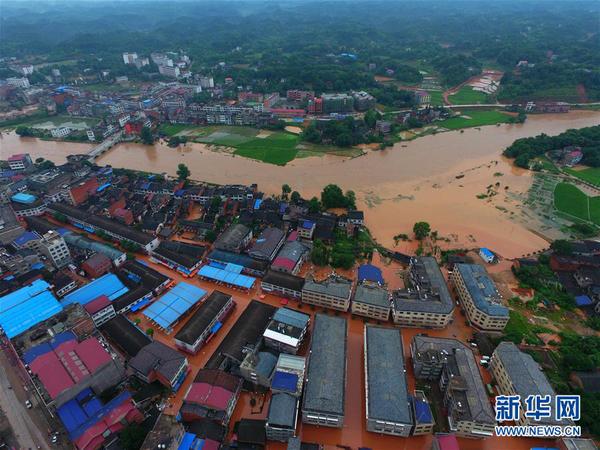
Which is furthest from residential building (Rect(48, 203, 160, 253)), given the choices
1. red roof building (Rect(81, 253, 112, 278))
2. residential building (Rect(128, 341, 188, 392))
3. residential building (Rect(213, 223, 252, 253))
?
residential building (Rect(128, 341, 188, 392))

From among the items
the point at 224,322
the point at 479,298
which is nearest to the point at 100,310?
the point at 224,322

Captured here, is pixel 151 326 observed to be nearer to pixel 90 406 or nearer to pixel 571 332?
pixel 90 406

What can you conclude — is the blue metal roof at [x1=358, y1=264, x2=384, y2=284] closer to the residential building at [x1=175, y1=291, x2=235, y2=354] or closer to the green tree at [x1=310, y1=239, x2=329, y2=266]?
the green tree at [x1=310, y1=239, x2=329, y2=266]

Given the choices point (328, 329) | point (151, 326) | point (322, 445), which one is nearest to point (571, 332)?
point (328, 329)

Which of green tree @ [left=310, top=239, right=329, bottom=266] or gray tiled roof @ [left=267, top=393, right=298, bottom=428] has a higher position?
gray tiled roof @ [left=267, top=393, right=298, bottom=428]

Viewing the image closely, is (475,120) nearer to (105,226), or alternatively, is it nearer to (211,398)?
(105,226)
